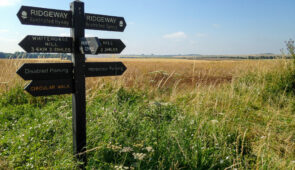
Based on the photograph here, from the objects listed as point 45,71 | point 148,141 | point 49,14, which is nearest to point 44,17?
point 49,14

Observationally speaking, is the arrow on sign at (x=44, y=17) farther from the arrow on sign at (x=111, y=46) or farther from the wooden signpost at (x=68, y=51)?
the arrow on sign at (x=111, y=46)

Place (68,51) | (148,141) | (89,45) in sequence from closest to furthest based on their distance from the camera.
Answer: (89,45)
(68,51)
(148,141)

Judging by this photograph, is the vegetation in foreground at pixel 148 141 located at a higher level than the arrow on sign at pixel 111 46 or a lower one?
lower

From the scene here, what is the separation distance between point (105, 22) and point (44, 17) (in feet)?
2.52

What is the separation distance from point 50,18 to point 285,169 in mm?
3181

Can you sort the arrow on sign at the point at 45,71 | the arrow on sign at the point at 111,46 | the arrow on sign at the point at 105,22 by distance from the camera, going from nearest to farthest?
1. the arrow on sign at the point at 45,71
2. the arrow on sign at the point at 105,22
3. the arrow on sign at the point at 111,46

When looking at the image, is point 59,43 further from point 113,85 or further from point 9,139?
point 113,85

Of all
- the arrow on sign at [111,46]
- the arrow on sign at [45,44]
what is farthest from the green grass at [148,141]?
the arrow on sign at [45,44]

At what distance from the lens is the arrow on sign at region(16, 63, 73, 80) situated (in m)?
2.99

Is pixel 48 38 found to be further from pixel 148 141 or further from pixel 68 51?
pixel 148 141

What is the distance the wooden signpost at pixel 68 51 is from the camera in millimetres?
3020

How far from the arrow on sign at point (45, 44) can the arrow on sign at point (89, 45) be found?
0.66 ft

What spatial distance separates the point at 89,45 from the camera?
306cm

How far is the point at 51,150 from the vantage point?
3.36 m
